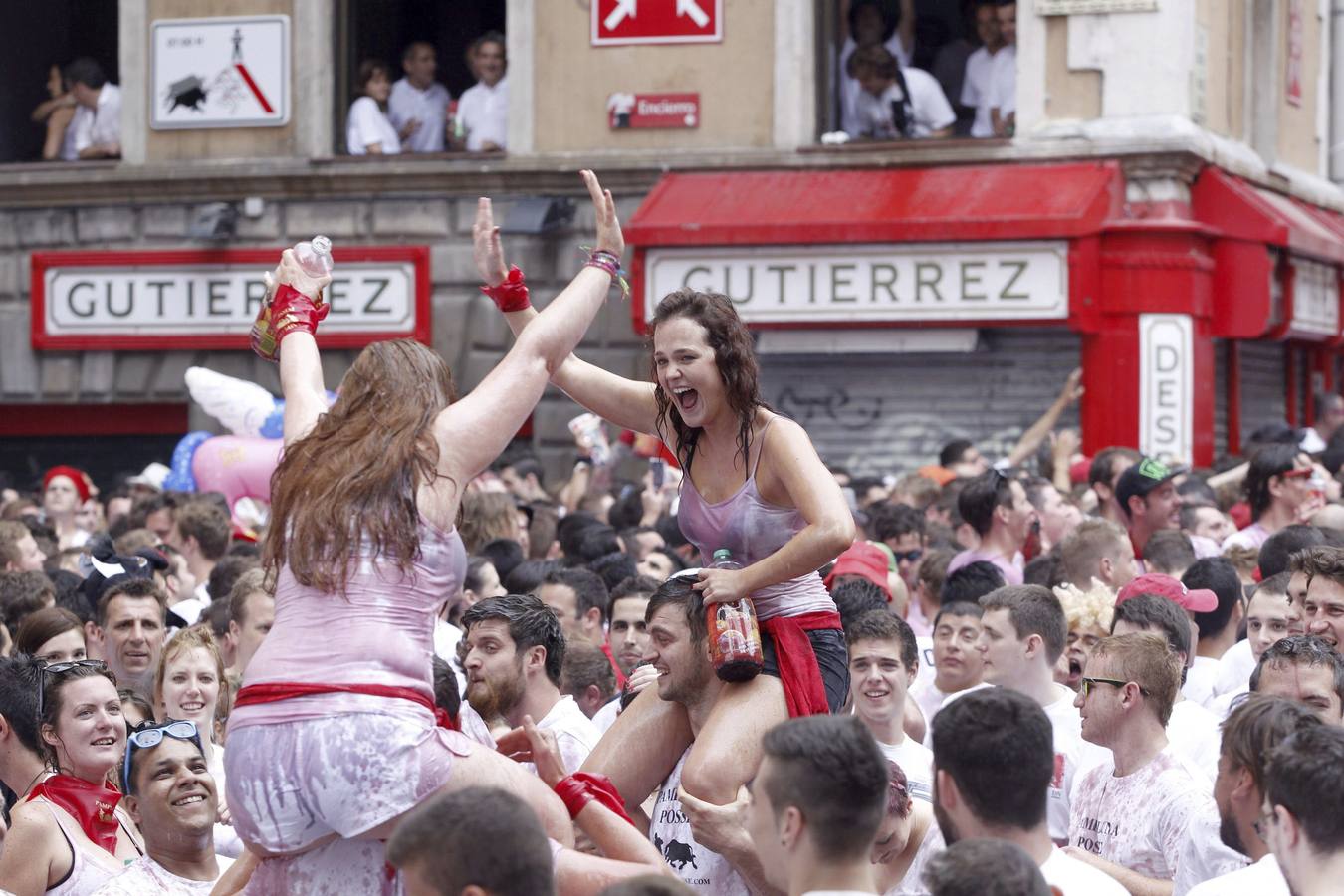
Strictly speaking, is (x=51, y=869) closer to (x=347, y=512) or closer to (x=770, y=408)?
(x=347, y=512)

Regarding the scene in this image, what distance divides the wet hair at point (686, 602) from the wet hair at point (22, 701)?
2.00 metres

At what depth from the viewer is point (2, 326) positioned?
18.7 meters

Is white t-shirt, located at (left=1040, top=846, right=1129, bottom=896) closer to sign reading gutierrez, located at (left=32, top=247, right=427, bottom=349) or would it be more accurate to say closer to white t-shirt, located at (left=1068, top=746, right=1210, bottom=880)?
white t-shirt, located at (left=1068, top=746, right=1210, bottom=880)

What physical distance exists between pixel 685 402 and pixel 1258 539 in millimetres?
5721

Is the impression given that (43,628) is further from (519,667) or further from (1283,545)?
(1283,545)

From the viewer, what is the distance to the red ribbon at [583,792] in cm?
487

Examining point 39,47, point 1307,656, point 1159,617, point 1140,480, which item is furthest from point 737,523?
point 39,47

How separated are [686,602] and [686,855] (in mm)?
646

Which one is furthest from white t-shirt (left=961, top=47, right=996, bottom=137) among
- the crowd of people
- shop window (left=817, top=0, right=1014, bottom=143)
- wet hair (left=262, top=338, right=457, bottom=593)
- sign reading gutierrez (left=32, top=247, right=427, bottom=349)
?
wet hair (left=262, top=338, right=457, bottom=593)

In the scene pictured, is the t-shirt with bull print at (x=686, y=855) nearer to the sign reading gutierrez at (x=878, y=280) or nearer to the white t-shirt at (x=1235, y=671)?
the white t-shirt at (x=1235, y=671)

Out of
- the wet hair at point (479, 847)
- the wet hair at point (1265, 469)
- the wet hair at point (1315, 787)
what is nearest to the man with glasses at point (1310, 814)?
the wet hair at point (1315, 787)

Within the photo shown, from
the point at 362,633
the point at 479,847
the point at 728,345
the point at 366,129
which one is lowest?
the point at 479,847

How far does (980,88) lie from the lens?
17453 mm

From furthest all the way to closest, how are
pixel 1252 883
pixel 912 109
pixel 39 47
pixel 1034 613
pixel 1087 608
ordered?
1. pixel 39 47
2. pixel 912 109
3. pixel 1087 608
4. pixel 1034 613
5. pixel 1252 883
